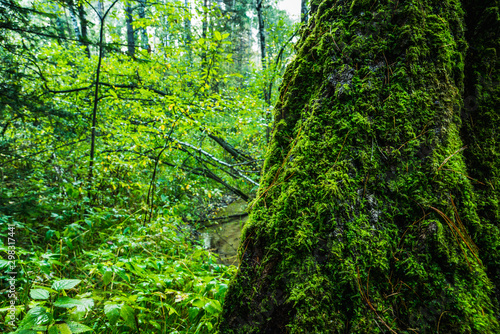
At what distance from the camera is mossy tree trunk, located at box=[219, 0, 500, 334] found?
3.43ft

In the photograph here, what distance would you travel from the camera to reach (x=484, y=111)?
1423 millimetres

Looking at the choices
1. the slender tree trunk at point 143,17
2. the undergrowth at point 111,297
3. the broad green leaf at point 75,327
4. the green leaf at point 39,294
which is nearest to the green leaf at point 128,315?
the undergrowth at point 111,297

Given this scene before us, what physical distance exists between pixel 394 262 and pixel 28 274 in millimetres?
3138

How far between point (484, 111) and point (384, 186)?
0.91 metres

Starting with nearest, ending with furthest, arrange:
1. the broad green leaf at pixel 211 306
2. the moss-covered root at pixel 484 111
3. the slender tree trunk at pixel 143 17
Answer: the moss-covered root at pixel 484 111, the broad green leaf at pixel 211 306, the slender tree trunk at pixel 143 17

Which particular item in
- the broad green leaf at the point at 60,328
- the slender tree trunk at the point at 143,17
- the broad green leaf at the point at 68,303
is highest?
the slender tree trunk at the point at 143,17

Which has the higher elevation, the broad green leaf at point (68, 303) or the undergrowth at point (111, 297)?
the broad green leaf at point (68, 303)

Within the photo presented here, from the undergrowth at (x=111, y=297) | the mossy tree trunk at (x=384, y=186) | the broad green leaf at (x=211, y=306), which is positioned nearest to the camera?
the mossy tree trunk at (x=384, y=186)

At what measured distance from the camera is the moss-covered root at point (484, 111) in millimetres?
1219

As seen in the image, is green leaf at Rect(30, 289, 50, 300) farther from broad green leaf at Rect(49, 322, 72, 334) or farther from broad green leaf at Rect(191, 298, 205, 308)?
broad green leaf at Rect(191, 298, 205, 308)

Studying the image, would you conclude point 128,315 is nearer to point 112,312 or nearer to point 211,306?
point 112,312

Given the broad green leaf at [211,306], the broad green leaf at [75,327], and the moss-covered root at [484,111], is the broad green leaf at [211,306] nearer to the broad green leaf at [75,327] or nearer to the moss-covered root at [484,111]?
the broad green leaf at [75,327]

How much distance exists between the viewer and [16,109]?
2.84 m

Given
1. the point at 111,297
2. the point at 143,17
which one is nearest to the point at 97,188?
the point at 111,297
